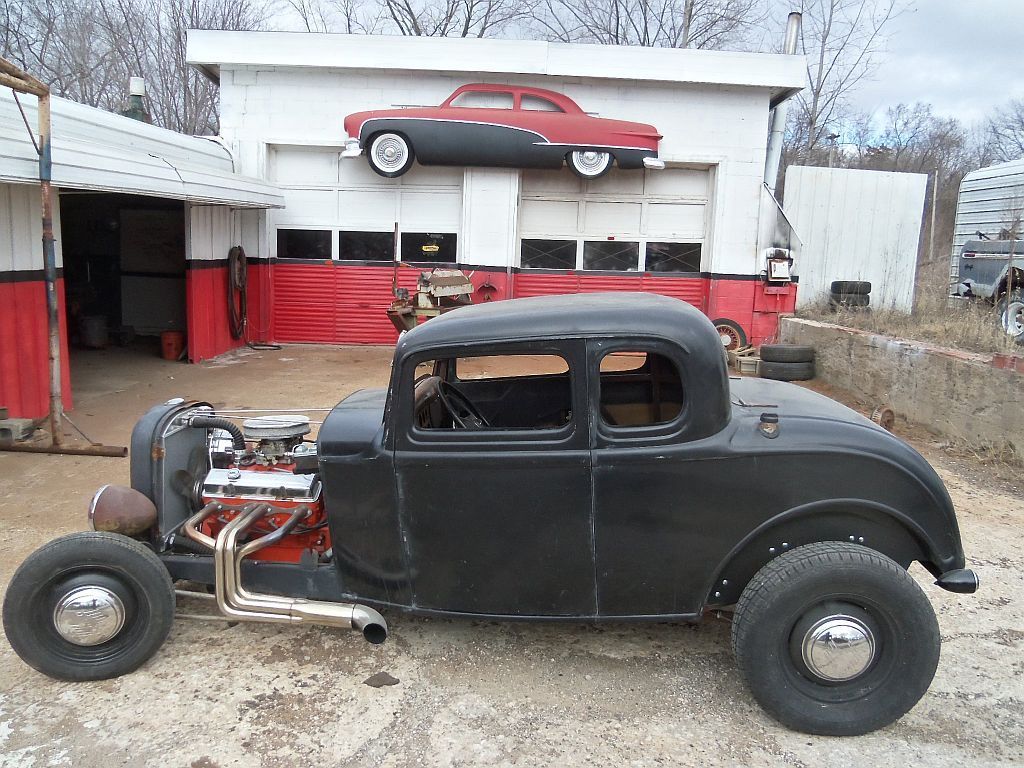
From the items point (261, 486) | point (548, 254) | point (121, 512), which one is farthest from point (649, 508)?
point (548, 254)

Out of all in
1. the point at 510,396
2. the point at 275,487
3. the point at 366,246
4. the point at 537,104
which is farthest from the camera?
the point at 366,246

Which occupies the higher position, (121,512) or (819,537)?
(819,537)

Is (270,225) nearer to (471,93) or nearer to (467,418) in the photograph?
(471,93)

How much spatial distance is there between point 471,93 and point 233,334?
546cm

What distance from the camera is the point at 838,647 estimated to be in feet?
10.3

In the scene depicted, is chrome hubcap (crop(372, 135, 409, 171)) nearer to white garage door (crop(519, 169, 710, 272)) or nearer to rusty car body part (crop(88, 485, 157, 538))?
white garage door (crop(519, 169, 710, 272))

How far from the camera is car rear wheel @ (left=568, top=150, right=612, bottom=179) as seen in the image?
12.5m

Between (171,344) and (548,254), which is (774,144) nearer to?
(548,254)

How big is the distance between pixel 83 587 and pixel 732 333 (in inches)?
429

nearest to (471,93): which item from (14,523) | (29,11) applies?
(14,523)

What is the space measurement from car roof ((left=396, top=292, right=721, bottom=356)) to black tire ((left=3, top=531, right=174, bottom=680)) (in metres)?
1.49

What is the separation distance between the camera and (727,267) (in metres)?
13.3

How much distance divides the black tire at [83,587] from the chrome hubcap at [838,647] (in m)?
2.72

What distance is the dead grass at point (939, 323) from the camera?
8344 millimetres
